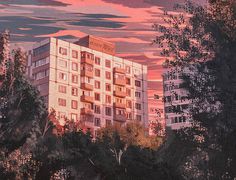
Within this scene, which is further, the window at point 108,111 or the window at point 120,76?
the window at point 120,76

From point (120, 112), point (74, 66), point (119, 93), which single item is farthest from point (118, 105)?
point (74, 66)

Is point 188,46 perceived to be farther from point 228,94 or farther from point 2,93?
point 2,93

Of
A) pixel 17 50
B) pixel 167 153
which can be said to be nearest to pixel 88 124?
pixel 17 50

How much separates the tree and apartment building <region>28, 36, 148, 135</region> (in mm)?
68059

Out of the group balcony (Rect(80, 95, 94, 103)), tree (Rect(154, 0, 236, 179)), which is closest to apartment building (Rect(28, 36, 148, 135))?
balcony (Rect(80, 95, 94, 103))

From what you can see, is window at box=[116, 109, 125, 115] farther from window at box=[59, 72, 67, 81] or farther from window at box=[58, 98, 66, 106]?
window at box=[59, 72, 67, 81]

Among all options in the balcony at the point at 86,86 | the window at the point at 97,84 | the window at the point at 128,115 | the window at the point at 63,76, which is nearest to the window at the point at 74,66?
the window at the point at 63,76

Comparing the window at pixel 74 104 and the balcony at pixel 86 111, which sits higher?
the window at pixel 74 104

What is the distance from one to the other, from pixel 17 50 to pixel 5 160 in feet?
33.5

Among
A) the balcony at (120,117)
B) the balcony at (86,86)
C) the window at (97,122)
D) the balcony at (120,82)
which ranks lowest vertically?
the window at (97,122)

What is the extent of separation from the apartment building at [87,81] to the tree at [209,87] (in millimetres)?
68059

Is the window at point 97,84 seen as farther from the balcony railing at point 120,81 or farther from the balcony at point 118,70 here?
the balcony at point 118,70

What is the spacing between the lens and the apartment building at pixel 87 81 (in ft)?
348

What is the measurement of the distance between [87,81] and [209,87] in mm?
83412
